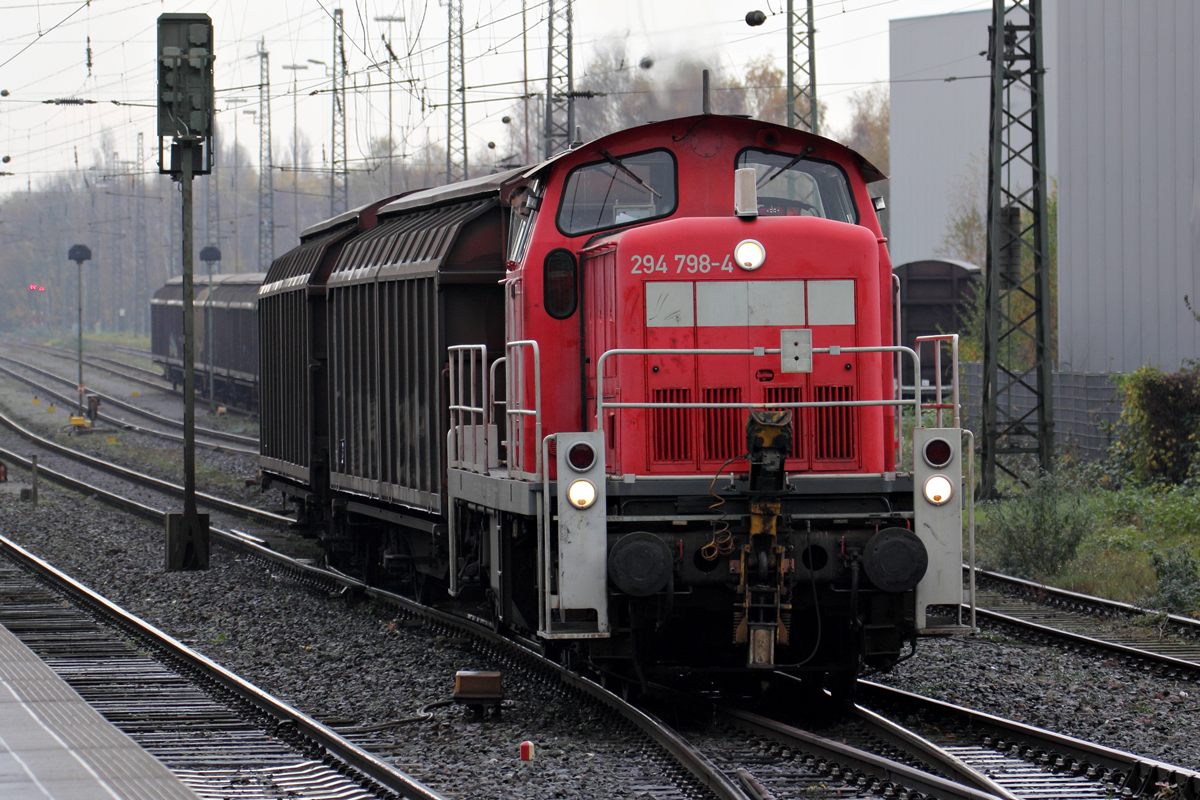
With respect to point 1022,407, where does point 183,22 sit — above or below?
above

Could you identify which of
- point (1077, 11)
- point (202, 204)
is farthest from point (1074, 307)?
point (202, 204)

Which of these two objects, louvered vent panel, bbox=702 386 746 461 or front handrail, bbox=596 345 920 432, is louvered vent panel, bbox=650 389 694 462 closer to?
louvered vent panel, bbox=702 386 746 461

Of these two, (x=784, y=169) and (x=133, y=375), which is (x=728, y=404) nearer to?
(x=784, y=169)

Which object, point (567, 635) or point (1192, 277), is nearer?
point (567, 635)

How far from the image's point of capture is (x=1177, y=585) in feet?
40.4

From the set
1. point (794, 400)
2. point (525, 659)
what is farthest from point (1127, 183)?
point (794, 400)

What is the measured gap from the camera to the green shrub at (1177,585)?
1213cm

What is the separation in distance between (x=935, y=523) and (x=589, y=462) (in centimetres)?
192

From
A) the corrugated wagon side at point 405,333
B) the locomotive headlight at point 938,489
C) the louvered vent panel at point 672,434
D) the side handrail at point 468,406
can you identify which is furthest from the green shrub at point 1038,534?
the louvered vent panel at point 672,434

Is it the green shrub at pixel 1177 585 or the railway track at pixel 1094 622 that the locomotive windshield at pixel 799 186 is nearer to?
the railway track at pixel 1094 622

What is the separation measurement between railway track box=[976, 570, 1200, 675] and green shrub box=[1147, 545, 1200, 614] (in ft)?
1.55

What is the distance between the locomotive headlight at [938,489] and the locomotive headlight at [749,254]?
1.55 m

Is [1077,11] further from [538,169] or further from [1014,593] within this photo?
[538,169]

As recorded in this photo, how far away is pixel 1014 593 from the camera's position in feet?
44.2
